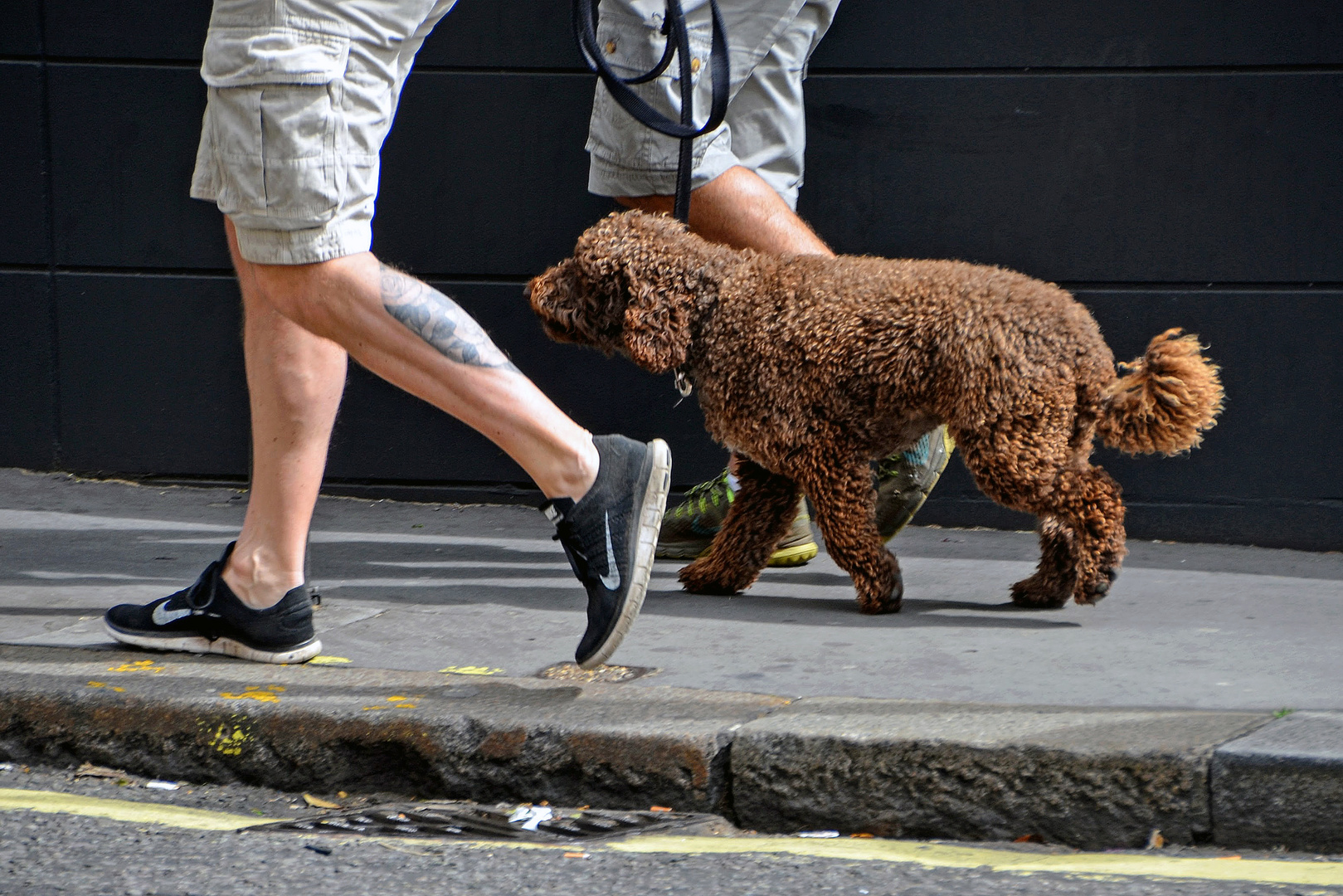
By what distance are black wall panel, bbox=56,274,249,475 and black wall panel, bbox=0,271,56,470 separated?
51 millimetres

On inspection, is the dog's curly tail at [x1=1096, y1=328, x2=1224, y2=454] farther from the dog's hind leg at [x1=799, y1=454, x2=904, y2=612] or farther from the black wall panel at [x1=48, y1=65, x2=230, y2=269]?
the black wall panel at [x1=48, y1=65, x2=230, y2=269]

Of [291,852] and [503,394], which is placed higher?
[503,394]

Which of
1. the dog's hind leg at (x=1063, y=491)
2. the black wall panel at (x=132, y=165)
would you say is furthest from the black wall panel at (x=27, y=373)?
the dog's hind leg at (x=1063, y=491)

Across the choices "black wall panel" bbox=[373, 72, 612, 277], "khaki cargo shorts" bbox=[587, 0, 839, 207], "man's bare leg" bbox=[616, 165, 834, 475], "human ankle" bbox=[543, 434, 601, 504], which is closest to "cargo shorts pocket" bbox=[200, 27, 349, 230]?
"human ankle" bbox=[543, 434, 601, 504]

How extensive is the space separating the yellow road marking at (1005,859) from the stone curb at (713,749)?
5 centimetres

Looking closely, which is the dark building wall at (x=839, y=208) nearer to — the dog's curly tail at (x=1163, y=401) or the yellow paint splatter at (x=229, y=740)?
the dog's curly tail at (x=1163, y=401)

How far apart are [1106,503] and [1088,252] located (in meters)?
1.31

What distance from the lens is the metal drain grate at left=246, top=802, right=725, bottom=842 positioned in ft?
7.66

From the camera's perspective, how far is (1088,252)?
14.0 ft

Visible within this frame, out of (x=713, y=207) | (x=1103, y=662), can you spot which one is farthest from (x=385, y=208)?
(x=1103, y=662)

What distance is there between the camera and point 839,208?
174 inches

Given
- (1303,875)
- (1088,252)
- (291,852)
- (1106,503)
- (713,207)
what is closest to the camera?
(1303,875)

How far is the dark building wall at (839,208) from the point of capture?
4164 millimetres

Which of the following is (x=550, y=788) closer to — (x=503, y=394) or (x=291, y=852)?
(x=291, y=852)
